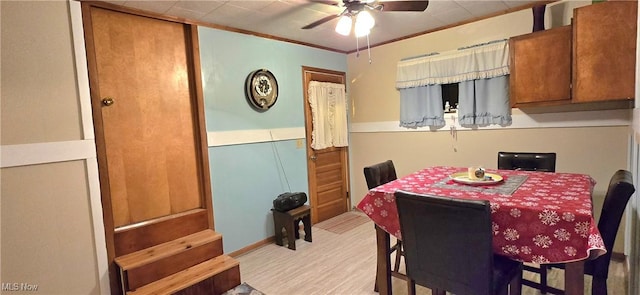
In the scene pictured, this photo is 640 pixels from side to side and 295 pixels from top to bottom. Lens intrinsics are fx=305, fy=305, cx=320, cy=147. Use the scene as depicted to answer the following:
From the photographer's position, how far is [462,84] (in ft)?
10.8

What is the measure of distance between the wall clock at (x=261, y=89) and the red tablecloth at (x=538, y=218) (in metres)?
1.86

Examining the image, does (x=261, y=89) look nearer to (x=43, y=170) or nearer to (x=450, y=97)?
(x=43, y=170)

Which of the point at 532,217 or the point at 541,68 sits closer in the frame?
the point at 532,217

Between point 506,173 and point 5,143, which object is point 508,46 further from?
point 5,143

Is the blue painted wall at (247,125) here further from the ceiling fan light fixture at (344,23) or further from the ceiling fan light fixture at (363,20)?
the ceiling fan light fixture at (363,20)

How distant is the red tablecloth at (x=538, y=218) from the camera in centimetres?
131

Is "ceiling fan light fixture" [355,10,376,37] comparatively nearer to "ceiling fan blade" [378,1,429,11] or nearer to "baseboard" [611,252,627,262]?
"ceiling fan blade" [378,1,429,11]

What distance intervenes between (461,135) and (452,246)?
232cm

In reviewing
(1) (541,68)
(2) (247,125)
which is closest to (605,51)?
(1) (541,68)

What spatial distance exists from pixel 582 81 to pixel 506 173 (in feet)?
3.33

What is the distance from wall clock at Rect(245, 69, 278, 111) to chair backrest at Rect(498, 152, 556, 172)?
Answer: 233 centimetres

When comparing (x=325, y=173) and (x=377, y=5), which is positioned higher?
(x=377, y=5)

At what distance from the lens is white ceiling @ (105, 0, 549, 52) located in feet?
8.26

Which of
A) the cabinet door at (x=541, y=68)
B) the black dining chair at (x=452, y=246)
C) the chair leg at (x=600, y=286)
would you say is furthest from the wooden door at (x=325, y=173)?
the chair leg at (x=600, y=286)
